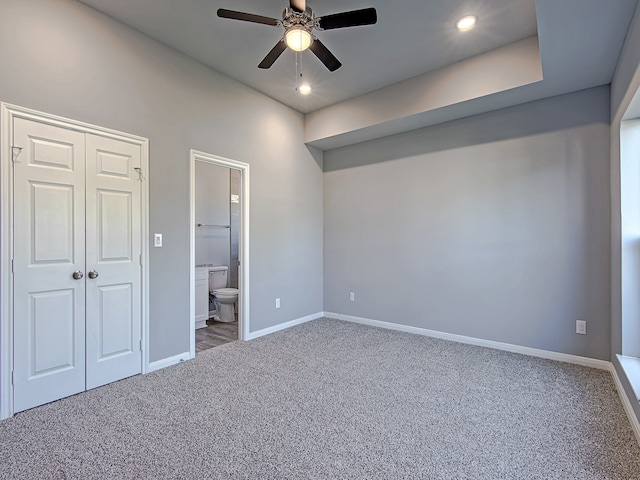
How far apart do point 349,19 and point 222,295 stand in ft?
12.6

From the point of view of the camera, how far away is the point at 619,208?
259 centimetres

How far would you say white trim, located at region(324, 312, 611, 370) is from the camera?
301 cm

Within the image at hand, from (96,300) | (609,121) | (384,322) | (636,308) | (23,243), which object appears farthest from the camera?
(384,322)

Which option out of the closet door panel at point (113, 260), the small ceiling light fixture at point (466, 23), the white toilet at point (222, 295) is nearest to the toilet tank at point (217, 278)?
the white toilet at point (222, 295)

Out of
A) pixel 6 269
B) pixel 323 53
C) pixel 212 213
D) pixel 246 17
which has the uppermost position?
pixel 246 17

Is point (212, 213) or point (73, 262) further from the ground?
point (212, 213)

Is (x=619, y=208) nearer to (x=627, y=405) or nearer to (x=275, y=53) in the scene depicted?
(x=627, y=405)

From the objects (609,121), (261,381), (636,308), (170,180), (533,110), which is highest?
(533,110)

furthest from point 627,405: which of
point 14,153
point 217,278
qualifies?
point 217,278

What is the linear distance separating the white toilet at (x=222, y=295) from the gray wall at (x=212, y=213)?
0.34 meters

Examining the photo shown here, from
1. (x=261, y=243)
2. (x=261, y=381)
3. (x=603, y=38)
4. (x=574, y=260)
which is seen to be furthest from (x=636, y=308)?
(x=261, y=243)

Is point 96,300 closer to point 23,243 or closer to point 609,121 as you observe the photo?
point 23,243

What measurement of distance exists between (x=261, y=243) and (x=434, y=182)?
7.58 feet

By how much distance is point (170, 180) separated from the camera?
122 inches
